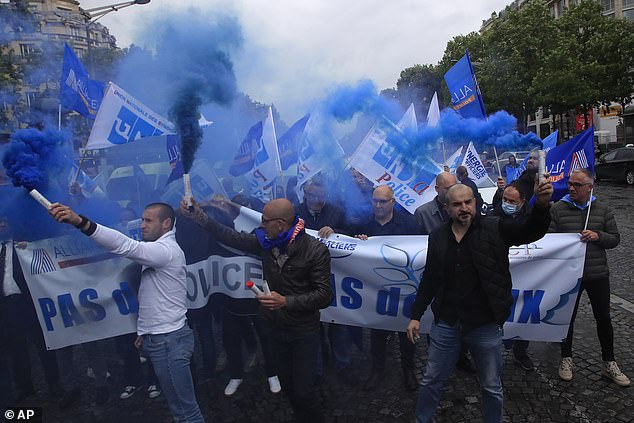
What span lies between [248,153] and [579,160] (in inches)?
151

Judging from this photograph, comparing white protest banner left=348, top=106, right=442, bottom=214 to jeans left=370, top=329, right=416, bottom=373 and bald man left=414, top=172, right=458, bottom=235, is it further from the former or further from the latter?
jeans left=370, top=329, right=416, bottom=373

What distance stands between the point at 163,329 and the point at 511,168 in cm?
966

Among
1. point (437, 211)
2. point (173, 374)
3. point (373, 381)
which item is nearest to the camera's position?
point (173, 374)

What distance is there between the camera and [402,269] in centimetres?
403

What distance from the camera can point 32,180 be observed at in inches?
121

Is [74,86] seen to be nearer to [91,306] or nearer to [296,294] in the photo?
[91,306]

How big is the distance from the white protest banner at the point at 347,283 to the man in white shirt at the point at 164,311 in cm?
101

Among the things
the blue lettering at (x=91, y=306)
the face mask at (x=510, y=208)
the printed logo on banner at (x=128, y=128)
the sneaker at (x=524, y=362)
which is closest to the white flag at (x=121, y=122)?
the printed logo on banner at (x=128, y=128)

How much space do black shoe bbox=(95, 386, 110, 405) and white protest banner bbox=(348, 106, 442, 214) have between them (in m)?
3.24

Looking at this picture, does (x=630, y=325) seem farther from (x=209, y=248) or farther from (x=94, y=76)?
(x=94, y=76)

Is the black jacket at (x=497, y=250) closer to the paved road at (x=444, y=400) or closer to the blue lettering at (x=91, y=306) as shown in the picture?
the paved road at (x=444, y=400)

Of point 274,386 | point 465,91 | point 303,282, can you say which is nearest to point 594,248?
point 303,282

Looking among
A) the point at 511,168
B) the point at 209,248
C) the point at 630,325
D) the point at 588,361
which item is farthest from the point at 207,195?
the point at 511,168

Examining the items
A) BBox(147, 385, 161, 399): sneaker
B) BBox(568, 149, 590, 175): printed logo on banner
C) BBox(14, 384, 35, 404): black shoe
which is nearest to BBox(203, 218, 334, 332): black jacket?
BBox(147, 385, 161, 399): sneaker
